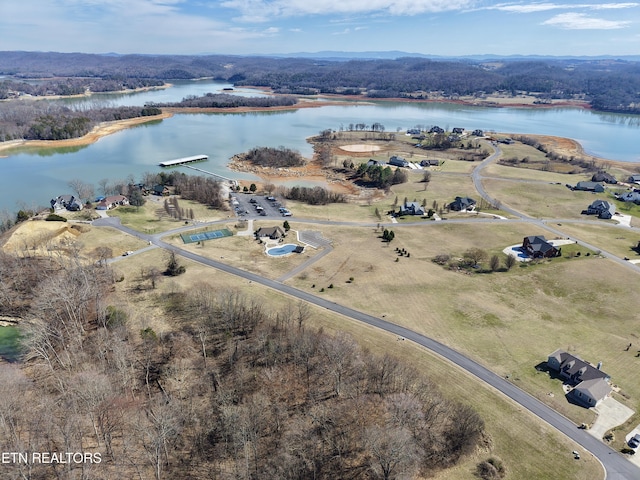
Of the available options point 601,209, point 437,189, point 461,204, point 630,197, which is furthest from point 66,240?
point 630,197

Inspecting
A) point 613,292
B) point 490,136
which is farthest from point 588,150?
point 613,292

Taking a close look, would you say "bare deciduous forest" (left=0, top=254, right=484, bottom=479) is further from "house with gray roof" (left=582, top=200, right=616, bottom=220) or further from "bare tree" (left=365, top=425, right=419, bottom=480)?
"house with gray roof" (left=582, top=200, right=616, bottom=220)

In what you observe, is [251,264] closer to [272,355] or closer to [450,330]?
[272,355]

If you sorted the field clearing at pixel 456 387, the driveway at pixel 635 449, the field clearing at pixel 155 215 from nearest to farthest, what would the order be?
1. the field clearing at pixel 456 387
2. the driveway at pixel 635 449
3. the field clearing at pixel 155 215

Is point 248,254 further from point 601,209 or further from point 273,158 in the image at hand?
point 601,209

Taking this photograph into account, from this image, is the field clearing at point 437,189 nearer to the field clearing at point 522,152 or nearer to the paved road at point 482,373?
the field clearing at point 522,152

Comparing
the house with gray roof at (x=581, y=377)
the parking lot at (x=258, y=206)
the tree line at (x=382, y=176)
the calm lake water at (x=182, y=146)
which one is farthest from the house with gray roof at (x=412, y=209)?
the calm lake water at (x=182, y=146)

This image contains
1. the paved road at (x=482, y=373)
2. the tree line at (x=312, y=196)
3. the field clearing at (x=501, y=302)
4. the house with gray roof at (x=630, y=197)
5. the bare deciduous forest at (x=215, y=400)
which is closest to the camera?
the bare deciduous forest at (x=215, y=400)
